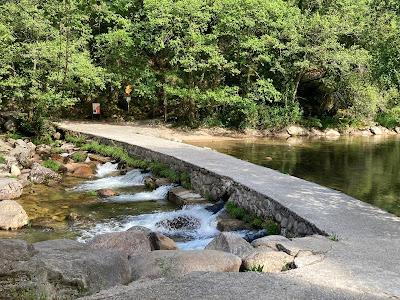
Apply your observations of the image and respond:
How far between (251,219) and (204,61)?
16992 millimetres

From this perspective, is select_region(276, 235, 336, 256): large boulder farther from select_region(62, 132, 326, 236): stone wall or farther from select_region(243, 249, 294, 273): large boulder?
select_region(62, 132, 326, 236): stone wall

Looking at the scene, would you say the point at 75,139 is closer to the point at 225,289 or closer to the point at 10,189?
the point at 10,189

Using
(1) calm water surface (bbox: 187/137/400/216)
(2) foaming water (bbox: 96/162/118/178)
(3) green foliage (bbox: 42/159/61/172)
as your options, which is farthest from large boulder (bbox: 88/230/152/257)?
(3) green foliage (bbox: 42/159/61/172)

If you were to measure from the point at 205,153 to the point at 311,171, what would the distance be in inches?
165

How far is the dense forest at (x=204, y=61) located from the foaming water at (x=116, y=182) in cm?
748

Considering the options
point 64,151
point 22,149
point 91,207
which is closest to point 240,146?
point 64,151

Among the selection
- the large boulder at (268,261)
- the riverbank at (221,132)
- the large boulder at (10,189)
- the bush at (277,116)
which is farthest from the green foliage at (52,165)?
the bush at (277,116)

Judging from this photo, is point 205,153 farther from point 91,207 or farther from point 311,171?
point 91,207

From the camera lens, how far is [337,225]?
335 inches

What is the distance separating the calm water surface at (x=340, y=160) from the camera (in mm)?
14562

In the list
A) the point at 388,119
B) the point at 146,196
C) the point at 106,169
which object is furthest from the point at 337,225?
the point at 388,119

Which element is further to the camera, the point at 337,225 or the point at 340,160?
the point at 340,160

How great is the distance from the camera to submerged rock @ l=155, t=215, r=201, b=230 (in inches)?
438

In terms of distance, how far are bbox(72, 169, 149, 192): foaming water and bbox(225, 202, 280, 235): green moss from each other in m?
4.86
